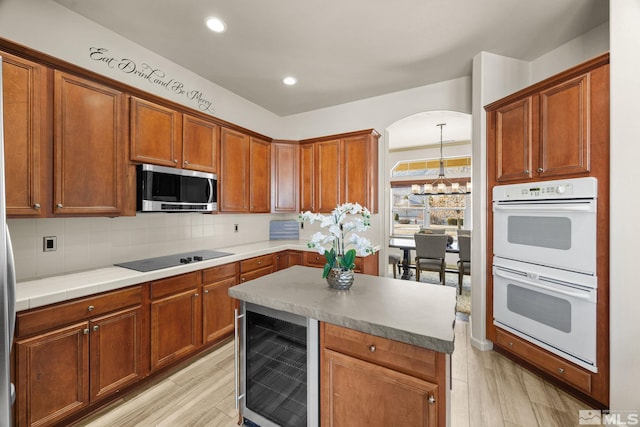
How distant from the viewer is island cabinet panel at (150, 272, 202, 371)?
2141 millimetres

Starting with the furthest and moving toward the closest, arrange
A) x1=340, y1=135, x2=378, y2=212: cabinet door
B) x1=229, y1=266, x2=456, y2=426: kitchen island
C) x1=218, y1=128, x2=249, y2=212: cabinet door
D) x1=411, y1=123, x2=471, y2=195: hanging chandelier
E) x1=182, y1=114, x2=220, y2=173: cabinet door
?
x1=411, y1=123, x2=471, y2=195: hanging chandelier
x1=340, y1=135, x2=378, y2=212: cabinet door
x1=218, y1=128, x2=249, y2=212: cabinet door
x1=182, y1=114, x2=220, y2=173: cabinet door
x1=229, y1=266, x2=456, y2=426: kitchen island

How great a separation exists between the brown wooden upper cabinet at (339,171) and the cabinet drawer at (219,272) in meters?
1.52

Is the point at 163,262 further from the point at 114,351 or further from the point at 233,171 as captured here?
the point at 233,171

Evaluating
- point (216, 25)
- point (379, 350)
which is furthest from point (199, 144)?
point (379, 350)

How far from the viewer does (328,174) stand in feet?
12.5

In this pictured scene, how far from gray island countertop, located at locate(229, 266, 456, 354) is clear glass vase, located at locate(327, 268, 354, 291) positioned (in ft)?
0.12

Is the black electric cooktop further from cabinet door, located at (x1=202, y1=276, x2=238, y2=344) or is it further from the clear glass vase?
the clear glass vase

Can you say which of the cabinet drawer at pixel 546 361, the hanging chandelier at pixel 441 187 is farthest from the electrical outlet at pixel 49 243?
the hanging chandelier at pixel 441 187

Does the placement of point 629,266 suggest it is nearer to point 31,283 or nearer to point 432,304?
point 432,304

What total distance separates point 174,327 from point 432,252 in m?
4.05

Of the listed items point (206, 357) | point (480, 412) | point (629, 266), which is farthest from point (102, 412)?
point (629, 266)

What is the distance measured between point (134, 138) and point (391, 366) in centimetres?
248

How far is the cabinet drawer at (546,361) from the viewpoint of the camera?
197 centimetres

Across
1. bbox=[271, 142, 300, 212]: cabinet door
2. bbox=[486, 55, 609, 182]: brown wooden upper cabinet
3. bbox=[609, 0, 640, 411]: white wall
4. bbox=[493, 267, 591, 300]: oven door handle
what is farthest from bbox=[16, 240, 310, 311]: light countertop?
bbox=[609, 0, 640, 411]: white wall
